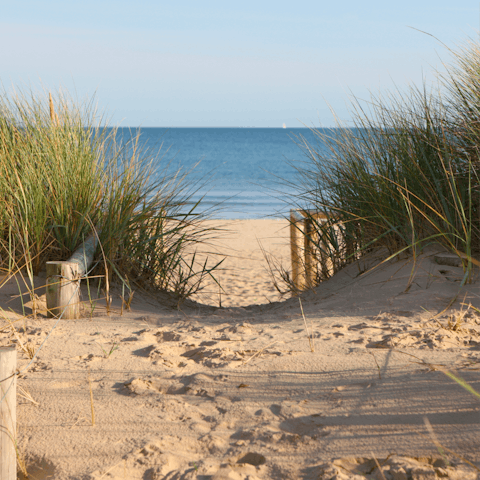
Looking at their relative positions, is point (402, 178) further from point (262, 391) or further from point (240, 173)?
point (240, 173)

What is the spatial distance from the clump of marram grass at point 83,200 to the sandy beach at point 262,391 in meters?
0.49

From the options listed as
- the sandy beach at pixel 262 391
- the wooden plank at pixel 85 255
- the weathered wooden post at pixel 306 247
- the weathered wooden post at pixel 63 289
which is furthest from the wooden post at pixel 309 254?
the weathered wooden post at pixel 63 289

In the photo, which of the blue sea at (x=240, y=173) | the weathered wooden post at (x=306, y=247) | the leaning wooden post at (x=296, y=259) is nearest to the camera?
the weathered wooden post at (x=306, y=247)

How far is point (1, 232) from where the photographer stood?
11.2 ft

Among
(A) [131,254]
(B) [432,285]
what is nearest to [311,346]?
(B) [432,285]

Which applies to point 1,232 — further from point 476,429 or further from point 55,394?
point 476,429

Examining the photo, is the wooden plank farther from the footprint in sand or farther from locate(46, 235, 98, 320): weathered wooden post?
the footprint in sand

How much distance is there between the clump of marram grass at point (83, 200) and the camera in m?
3.38

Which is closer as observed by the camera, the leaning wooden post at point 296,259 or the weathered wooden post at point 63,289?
the weathered wooden post at point 63,289

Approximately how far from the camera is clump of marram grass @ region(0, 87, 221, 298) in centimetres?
338

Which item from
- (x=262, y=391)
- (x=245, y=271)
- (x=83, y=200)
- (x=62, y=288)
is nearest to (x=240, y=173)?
(x=245, y=271)

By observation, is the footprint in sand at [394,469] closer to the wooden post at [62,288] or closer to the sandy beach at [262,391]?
the sandy beach at [262,391]

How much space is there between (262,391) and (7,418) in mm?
982

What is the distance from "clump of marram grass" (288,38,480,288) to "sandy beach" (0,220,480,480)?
42cm
